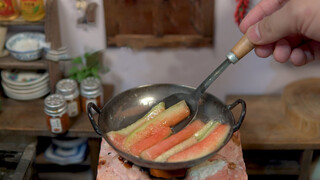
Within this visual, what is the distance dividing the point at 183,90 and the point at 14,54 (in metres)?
0.97

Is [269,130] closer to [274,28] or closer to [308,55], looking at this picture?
[308,55]

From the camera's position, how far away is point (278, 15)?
1.24 meters

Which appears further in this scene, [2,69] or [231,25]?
[2,69]

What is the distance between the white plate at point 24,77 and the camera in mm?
2070

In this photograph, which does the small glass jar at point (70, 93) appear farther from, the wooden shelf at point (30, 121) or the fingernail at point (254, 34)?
the fingernail at point (254, 34)

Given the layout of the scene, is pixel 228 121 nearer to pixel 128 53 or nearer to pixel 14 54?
pixel 128 53

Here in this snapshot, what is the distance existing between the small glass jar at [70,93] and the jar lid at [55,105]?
9 centimetres

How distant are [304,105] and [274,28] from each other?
89 centimetres

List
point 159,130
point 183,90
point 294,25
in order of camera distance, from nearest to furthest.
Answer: point 294,25, point 159,130, point 183,90

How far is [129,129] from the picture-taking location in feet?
4.74

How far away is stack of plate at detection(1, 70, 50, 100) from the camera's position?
6.82ft

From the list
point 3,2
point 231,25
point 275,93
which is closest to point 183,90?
point 231,25

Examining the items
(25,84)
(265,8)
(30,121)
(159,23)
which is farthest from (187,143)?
(25,84)

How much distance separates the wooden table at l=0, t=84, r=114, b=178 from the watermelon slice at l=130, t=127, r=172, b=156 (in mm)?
623
